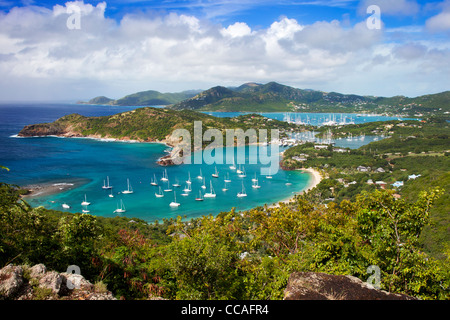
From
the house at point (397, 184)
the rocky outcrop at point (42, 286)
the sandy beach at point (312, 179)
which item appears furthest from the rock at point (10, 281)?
the house at point (397, 184)

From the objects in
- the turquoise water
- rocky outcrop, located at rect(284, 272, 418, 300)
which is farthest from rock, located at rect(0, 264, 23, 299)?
the turquoise water

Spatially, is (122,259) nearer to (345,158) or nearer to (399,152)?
(345,158)

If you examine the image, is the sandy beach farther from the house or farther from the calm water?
the house

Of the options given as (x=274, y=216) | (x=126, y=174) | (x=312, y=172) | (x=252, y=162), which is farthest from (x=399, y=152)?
(x=274, y=216)

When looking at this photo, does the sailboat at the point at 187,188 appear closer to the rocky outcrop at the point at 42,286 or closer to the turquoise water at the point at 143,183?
the turquoise water at the point at 143,183

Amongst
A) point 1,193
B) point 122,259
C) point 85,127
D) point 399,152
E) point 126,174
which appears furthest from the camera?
point 85,127
